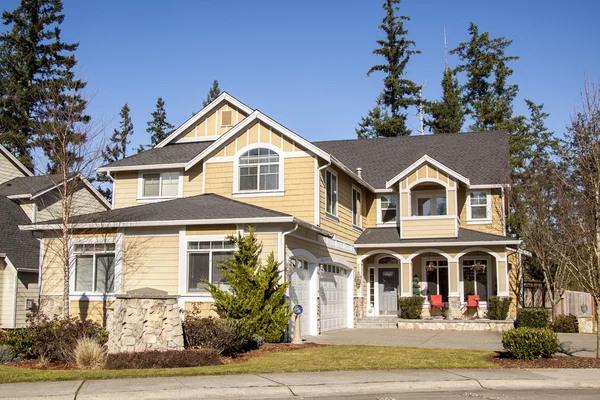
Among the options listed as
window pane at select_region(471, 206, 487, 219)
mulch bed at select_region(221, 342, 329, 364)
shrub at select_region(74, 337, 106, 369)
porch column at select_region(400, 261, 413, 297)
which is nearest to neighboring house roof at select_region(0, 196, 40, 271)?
shrub at select_region(74, 337, 106, 369)

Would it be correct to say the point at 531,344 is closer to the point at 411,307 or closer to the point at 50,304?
the point at 411,307

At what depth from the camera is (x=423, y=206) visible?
2848 centimetres

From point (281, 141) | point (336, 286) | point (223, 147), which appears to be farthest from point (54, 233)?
point (336, 286)

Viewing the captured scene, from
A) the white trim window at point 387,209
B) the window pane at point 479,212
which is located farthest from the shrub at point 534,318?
the white trim window at point 387,209

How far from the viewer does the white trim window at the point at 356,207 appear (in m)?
27.0

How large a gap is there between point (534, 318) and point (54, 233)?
54.6 feet

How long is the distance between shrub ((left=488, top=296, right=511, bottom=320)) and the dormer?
3052mm

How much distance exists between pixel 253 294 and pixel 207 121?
1095 centimetres

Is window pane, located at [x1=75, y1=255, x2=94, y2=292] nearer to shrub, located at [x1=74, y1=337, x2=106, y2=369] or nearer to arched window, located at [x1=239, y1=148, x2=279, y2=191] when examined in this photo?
arched window, located at [x1=239, y1=148, x2=279, y2=191]

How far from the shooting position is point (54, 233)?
66.8 ft

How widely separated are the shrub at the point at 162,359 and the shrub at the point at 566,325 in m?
16.1

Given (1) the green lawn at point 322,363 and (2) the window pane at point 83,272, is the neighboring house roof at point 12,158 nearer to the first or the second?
(2) the window pane at point 83,272

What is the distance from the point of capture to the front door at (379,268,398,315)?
28109 millimetres

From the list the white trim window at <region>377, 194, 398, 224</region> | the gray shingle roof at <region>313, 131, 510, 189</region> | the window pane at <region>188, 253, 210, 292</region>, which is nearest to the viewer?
the window pane at <region>188, 253, 210, 292</region>
